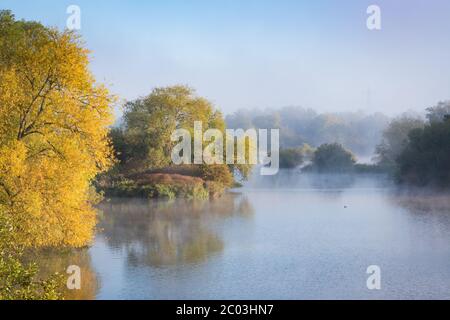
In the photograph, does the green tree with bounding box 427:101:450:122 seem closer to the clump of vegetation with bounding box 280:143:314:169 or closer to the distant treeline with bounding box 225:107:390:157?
the clump of vegetation with bounding box 280:143:314:169

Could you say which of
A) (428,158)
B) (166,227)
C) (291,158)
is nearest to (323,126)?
(291,158)

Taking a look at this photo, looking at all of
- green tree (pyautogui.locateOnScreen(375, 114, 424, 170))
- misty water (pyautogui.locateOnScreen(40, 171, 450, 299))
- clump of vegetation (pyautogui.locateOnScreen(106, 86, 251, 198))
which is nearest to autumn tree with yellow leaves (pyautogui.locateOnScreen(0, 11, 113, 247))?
misty water (pyautogui.locateOnScreen(40, 171, 450, 299))

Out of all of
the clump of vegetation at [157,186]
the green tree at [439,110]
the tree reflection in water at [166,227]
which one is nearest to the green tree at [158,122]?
the clump of vegetation at [157,186]

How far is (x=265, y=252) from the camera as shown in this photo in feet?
66.2

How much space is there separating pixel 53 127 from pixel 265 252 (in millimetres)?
8034

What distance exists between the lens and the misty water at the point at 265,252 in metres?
15.2

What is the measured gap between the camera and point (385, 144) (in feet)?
241

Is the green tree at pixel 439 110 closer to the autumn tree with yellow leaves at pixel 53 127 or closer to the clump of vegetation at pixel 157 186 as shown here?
the clump of vegetation at pixel 157 186

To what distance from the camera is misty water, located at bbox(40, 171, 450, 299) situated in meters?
15.2

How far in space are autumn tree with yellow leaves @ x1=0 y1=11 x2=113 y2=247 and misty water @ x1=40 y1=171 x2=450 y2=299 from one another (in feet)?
5.77

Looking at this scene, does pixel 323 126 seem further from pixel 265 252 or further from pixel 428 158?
pixel 265 252

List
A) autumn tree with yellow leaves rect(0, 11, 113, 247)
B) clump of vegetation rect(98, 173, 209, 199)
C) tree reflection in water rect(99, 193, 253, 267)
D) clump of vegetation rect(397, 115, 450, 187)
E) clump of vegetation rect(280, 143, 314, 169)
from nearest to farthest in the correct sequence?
1. autumn tree with yellow leaves rect(0, 11, 113, 247)
2. tree reflection in water rect(99, 193, 253, 267)
3. clump of vegetation rect(98, 173, 209, 199)
4. clump of vegetation rect(397, 115, 450, 187)
5. clump of vegetation rect(280, 143, 314, 169)

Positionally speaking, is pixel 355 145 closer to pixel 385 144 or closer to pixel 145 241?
pixel 385 144
